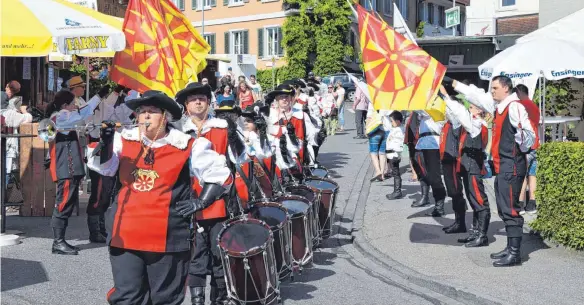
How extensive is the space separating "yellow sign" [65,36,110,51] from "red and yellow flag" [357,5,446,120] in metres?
3.14

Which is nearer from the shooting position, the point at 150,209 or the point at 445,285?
the point at 150,209

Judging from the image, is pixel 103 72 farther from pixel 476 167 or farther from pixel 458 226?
pixel 476 167

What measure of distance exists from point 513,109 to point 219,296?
12.3 feet

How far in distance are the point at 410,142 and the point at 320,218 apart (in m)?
3.26

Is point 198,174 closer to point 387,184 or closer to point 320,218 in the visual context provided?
point 320,218

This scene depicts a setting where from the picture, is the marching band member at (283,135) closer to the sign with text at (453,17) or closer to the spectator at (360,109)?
the spectator at (360,109)

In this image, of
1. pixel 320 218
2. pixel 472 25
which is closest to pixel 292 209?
pixel 320 218

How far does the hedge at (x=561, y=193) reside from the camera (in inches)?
353

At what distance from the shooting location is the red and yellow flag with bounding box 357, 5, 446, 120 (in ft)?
27.9

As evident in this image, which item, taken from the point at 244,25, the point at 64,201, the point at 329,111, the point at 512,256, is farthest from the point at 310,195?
the point at 244,25

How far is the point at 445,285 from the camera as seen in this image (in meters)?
7.81

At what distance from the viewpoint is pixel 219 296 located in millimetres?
6703

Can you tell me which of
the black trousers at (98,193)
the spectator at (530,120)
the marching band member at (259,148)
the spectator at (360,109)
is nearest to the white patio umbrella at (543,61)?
the spectator at (530,120)

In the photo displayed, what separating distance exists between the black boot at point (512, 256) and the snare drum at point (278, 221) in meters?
2.59
